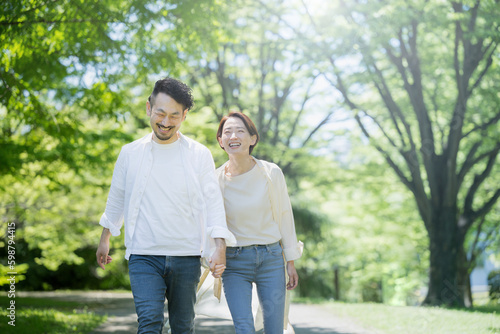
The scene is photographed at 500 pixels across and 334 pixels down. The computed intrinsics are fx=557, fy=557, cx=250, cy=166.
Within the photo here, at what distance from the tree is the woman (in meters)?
6.83

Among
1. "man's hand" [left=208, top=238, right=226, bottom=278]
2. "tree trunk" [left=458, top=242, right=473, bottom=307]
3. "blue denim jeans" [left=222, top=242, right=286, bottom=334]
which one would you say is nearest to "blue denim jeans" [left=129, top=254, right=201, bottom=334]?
"man's hand" [left=208, top=238, right=226, bottom=278]

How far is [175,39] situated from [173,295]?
568 cm

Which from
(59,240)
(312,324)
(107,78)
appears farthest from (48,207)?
(312,324)

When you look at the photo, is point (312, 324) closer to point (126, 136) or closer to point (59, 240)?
point (126, 136)

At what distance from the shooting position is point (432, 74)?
1455cm

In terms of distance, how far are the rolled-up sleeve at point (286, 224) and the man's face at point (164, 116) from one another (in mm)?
867

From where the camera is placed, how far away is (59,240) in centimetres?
1761

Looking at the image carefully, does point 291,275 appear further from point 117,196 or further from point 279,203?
point 117,196

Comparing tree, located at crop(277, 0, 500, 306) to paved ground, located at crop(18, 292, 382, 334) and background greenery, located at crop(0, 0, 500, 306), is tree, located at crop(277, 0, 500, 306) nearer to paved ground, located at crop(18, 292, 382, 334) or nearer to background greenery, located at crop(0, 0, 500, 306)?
background greenery, located at crop(0, 0, 500, 306)

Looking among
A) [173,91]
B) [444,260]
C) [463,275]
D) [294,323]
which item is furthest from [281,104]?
[173,91]

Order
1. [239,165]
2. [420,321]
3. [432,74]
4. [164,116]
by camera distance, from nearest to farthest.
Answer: [164,116] < [239,165] < [420,321] < [432,74]

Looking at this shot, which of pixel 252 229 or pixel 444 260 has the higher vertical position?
pixel 252 229

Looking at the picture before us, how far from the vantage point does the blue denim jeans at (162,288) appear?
338cm

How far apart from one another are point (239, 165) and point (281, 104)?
13640 mm
